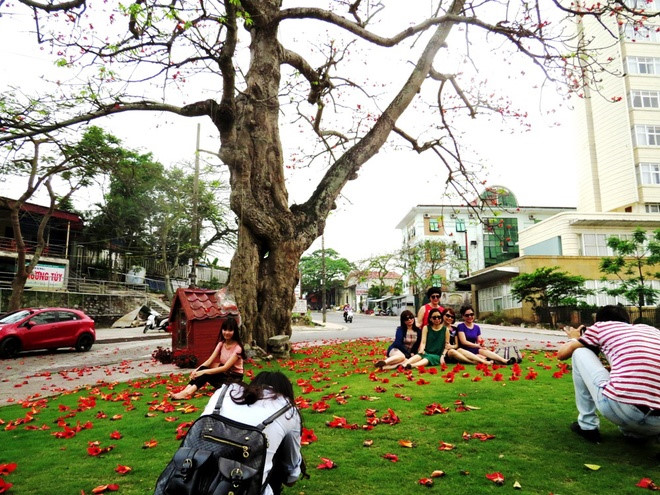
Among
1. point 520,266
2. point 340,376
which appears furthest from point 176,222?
point 340,376

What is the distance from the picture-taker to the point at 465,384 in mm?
6156

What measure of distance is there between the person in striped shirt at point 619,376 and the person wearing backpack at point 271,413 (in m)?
2.26

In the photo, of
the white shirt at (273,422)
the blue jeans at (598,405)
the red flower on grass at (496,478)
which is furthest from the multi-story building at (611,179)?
the white shirt at (273,422)

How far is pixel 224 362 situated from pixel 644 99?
1484 inches

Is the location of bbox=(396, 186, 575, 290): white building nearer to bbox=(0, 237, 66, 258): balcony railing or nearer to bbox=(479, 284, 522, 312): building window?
bbox=(479, 284, 522, 312): building window

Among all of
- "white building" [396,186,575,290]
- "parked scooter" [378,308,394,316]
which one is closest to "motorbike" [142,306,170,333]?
"white building" [396,186,575,290]

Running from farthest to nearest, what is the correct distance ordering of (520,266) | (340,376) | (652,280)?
(520,266) → (652,280) → (340,376)

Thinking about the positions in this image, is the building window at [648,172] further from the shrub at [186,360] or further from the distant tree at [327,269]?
the distant tree at [327,269]

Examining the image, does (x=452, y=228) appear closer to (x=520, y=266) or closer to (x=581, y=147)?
(x=581, y=147)

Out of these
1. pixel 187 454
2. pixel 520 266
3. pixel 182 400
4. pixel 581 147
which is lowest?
pixel 182 400

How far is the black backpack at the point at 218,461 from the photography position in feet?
7.25

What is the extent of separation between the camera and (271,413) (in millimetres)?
2576

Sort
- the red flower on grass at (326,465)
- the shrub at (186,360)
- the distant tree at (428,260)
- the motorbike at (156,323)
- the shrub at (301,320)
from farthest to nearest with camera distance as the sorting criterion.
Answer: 1. the distant tree at (428,260)
2. the shrub at (301,320)
3. the motorbike at (156,323)
4. the shrub at (186,360)
5. the red flower on grass at (326,465)

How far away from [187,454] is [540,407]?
3.89 metres
